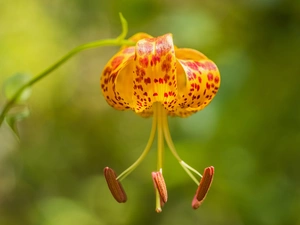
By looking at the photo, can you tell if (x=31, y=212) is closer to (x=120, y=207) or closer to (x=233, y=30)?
(x=120, y=207)

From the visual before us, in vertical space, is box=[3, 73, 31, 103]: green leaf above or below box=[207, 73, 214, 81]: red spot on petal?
below

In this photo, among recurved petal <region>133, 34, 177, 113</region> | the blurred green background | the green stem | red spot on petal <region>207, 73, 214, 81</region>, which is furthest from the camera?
the blurred green background

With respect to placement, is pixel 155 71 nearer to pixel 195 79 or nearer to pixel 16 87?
pixel 195 79

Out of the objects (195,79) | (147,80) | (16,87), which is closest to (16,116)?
(16,87)

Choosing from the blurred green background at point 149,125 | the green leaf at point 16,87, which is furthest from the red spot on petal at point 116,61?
the blurred green background at point 149,125

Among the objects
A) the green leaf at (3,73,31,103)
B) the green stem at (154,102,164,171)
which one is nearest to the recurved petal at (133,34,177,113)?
the green stem at (154,102,164,171)

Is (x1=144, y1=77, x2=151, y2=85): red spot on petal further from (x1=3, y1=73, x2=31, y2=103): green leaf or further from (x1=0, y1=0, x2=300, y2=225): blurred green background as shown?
(x1=0, y1=0, x2=300, y2=225): blurred green background

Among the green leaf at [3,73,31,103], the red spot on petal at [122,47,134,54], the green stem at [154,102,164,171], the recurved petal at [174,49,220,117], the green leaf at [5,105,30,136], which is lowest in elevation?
the green stem at [154,102,164,171]

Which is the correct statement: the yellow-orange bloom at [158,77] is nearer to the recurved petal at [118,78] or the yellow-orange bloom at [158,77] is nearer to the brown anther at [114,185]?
the recurved petal at [118,78]
